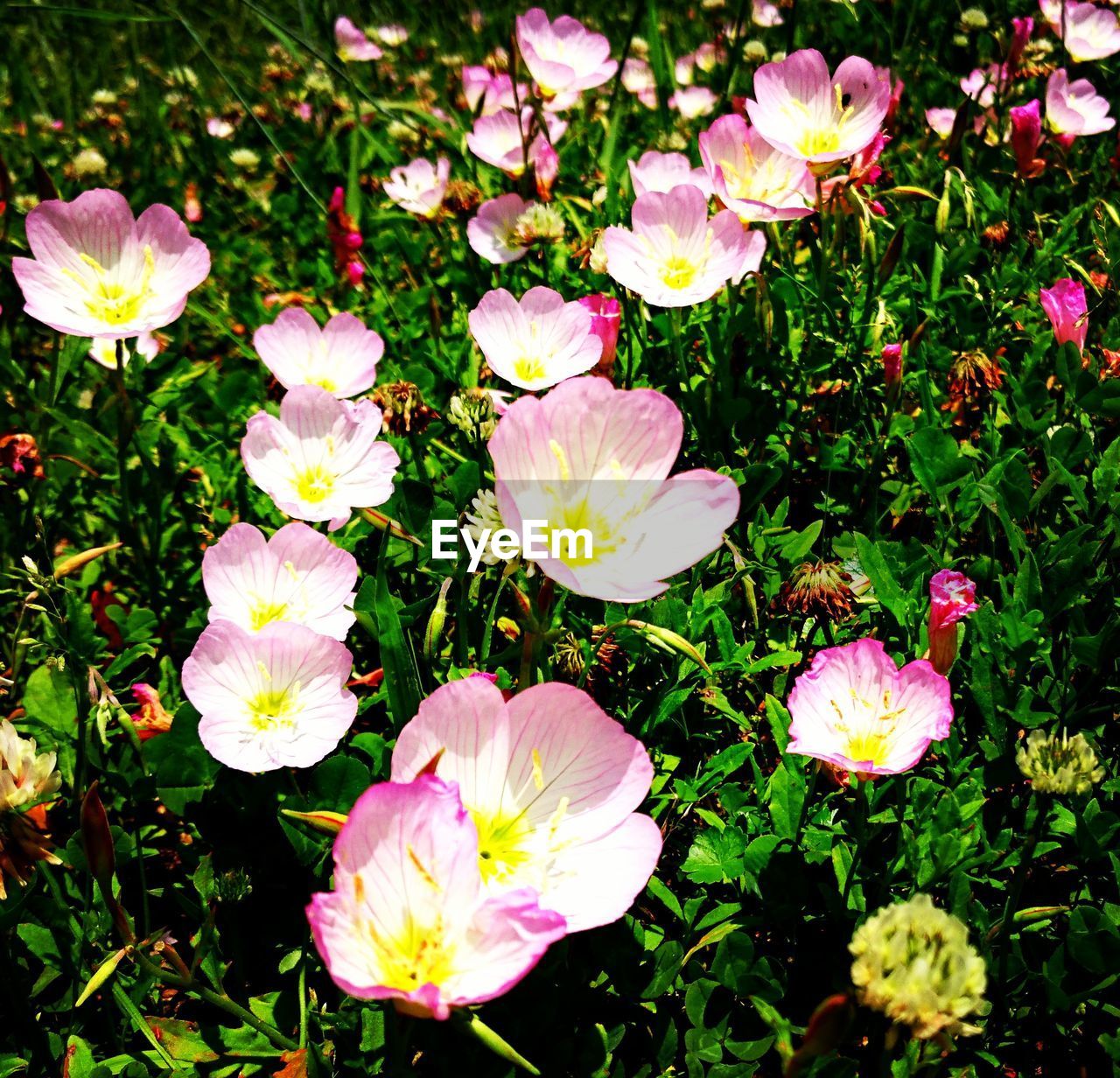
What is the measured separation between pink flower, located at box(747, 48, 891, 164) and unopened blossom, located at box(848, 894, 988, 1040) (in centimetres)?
135

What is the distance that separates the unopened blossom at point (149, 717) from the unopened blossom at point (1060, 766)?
3.94ft

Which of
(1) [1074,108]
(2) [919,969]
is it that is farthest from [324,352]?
(1) [1074,108]

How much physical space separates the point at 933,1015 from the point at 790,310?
1624 mm

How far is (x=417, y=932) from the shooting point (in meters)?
0.96

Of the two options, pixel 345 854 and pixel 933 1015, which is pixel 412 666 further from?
pixel 933 1015

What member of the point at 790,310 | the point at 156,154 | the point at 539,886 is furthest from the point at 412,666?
the point at 156,154

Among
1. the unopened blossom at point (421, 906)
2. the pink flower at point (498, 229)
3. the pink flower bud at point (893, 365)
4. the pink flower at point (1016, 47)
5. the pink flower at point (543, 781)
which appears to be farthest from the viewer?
the pink flower at point (1016, 47)

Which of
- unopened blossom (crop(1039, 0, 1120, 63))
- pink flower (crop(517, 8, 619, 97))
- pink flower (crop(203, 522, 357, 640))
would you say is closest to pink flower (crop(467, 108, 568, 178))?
pink flower (crop(517, 8, 619, 97))

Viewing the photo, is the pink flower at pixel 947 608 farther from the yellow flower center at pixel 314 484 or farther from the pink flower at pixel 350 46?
the pink flower at pixel 350 46

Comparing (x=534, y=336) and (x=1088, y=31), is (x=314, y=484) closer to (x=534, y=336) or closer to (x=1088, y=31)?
(x=534, y=336)

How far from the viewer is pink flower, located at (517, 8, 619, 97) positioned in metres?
2.48

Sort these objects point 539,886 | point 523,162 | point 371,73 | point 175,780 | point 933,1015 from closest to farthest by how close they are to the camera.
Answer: point 933,1015, point 539,886, point 175,780, point 523,162, point 371,73

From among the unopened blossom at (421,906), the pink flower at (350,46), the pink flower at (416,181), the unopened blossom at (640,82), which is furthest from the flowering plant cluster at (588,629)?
the pink flower at (350,46)

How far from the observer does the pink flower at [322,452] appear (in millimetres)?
1664
